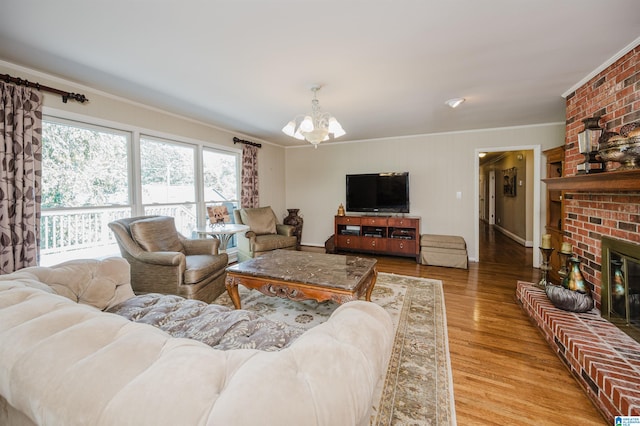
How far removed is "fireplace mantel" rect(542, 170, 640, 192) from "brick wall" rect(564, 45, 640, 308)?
0.61 ft

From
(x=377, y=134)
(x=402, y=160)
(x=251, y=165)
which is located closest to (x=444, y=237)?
(x=402, y=160)

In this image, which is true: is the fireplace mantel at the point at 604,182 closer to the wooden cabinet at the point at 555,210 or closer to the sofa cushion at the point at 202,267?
the wooden cabinet at the point at 555,210

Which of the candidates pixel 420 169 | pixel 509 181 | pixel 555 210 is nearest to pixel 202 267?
pixel 420 169

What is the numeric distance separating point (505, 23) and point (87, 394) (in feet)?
8.54

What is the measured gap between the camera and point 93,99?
2795 millimetres

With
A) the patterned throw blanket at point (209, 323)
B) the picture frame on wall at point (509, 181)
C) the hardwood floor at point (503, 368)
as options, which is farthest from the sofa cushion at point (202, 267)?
the picture frame on wall at point (509, 181)

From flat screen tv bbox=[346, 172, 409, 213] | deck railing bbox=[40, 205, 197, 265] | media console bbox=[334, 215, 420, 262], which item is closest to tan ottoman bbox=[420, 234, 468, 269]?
media console bbox=[334, 215, 420, 262]

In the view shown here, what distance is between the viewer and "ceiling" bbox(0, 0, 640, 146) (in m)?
1.56

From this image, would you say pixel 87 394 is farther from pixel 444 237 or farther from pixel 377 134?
pixel 377 134

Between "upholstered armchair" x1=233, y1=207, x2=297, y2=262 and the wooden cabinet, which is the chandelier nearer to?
"upholstered armchair" x1=233, y1=207, x2=297, y2=262

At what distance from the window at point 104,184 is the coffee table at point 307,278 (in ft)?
6.04

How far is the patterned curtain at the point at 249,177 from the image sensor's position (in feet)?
15.7

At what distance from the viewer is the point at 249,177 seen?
4.91 meters

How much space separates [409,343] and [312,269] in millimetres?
1017
